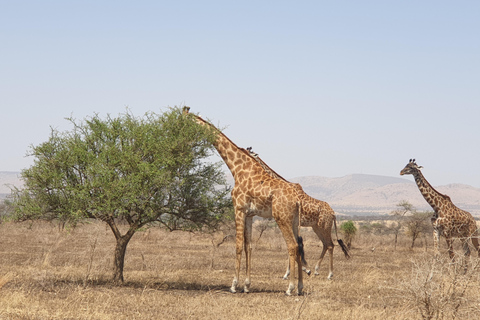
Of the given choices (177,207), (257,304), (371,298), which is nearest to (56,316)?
(257,304)

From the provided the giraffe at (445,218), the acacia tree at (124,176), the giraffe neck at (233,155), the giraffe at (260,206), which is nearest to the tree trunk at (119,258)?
the acacia tree at (124,176)

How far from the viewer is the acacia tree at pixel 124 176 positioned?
15047 millimetres

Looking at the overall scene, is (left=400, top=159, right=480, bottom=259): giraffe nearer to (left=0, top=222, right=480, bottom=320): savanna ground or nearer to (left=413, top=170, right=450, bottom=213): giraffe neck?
(left=413, top=170, right=450, bottom=213): giraffe neck

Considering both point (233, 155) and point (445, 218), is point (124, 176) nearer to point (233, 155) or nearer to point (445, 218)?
point (233, 155)

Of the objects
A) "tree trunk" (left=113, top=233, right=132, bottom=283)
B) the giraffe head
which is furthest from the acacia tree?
the giraffe head

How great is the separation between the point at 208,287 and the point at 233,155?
386 cm

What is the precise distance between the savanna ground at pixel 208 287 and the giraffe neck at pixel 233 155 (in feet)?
11.3

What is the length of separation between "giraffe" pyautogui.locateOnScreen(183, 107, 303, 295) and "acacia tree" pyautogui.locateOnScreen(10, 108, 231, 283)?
88 cm

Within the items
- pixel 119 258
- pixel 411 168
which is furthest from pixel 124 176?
pixel 411 168

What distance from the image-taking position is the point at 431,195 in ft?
69.6

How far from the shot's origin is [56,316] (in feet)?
34.9

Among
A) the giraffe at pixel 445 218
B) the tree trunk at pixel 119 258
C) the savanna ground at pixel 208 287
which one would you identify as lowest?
the savanna ground at pixel 208 287

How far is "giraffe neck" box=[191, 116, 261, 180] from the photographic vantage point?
648 inches

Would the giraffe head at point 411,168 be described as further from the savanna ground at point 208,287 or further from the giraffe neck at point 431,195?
the savanna ground at point 208,287
